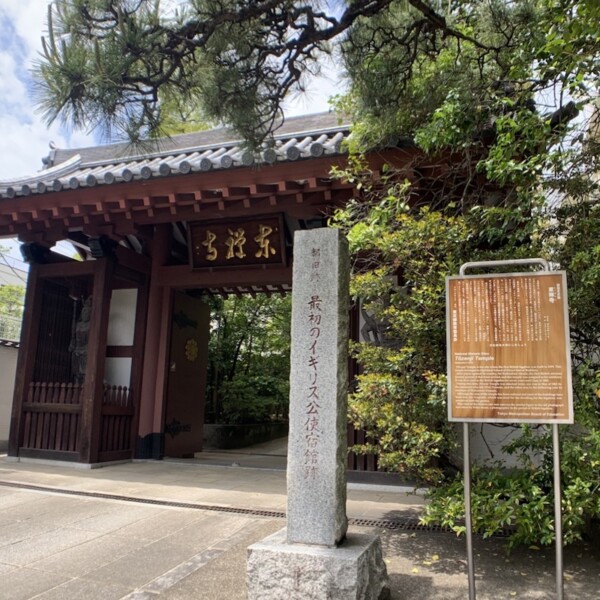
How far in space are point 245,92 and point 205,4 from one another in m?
0.76

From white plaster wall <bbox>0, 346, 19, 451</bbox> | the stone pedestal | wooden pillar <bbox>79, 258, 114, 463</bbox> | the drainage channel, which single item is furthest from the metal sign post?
white plaster wall <bbox>0, 346, 19, 451</bbox>

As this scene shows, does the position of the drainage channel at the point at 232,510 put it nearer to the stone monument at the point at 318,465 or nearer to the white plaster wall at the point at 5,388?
the stone monument at the point at 318,465

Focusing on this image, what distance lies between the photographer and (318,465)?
295 cm

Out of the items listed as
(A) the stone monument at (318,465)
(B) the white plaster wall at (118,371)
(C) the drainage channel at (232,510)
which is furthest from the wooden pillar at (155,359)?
(A) the stone monument at (318,465)

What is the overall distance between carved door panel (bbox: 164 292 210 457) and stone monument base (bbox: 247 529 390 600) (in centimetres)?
544

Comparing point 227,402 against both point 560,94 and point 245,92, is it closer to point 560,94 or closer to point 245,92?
point 245,92

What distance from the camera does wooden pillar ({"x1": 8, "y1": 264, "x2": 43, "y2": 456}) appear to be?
733 centimetres

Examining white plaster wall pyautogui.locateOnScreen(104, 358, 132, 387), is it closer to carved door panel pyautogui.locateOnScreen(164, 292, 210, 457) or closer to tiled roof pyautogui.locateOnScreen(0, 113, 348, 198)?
carved door panel pyautogui.locateOnScreen(164, 292, 210, 457)

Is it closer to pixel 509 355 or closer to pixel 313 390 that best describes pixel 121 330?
pixel 313 390

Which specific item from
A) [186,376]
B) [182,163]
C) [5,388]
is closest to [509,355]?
[182,163]

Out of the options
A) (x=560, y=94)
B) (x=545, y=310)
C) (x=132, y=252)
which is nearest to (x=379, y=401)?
(x=545, y=310)

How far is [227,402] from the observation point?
13.2 meters

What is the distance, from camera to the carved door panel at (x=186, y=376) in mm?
8078

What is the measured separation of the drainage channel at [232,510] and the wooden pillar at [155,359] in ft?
7.02
